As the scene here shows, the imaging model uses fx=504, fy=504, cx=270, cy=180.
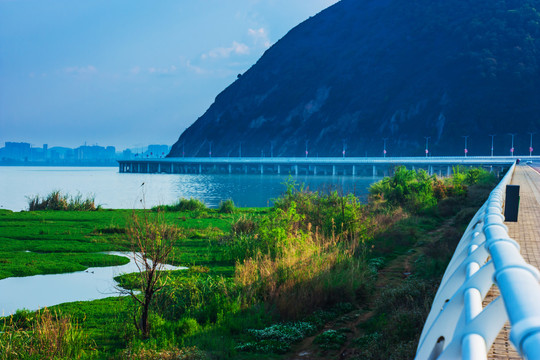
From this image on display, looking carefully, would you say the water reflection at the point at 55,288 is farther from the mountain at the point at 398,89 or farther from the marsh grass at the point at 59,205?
the mountain at the point at 398,89

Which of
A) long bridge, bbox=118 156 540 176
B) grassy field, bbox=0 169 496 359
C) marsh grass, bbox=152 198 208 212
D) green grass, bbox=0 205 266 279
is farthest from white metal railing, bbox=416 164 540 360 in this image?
long bridge, bbox=118 156 540 176

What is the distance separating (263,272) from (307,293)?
106 centimetres

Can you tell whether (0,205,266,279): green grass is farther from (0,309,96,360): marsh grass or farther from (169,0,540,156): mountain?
(169,0,540,156): mountain

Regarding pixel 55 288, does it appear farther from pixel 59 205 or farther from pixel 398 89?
pixel 398 89

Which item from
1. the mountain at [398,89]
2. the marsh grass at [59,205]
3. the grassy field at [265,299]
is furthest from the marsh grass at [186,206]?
the mountain at [398,89]

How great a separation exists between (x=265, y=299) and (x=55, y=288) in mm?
5643

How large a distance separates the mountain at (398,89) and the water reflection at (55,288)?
127 meters

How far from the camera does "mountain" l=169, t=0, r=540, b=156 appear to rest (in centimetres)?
12800

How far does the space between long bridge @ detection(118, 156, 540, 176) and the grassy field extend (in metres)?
83.4

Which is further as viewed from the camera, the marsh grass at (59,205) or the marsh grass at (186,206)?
the marsh grass at (186,206)

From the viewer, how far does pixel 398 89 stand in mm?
147875

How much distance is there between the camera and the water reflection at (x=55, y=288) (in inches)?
429

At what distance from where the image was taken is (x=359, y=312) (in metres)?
9.54

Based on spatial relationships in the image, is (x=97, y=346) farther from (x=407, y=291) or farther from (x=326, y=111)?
(x=326, y=111)
